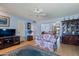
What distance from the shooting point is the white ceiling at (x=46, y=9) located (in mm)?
2523

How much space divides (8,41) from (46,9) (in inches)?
43.1

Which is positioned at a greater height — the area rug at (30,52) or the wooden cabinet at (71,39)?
the wooden cabinet at (71,39)

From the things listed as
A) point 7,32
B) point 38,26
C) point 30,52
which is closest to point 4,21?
point 7,32

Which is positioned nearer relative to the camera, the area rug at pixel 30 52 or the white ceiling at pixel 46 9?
the white ceiling at pixel 46 9

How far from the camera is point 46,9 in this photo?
2.56 meters

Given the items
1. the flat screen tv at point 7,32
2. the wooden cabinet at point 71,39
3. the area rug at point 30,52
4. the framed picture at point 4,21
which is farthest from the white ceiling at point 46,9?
the area rug at point 30,52

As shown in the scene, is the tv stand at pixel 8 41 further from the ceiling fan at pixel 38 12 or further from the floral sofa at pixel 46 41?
the ceiling fan at pixel 38 12

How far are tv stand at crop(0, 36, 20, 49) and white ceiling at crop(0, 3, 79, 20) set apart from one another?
54 centimetres

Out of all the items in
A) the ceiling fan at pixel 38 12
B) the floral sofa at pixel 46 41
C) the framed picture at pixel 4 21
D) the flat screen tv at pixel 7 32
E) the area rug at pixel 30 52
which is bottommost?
the area rug at pixel 30 52

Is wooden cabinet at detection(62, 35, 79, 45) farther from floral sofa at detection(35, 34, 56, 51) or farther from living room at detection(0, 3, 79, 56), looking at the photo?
floral sofa at detection(35, 34, 56, 51)

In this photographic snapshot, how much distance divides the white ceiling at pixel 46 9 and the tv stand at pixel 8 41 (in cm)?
54

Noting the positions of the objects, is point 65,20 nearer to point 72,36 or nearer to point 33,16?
point 72,36

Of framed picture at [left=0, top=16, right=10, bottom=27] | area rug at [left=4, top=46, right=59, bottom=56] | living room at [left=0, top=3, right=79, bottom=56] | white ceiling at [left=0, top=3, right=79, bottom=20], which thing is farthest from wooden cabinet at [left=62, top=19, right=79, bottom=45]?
framed picture at [left=0, top=16, right=10, bottom=27]

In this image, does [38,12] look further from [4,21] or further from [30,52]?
[30,52]
